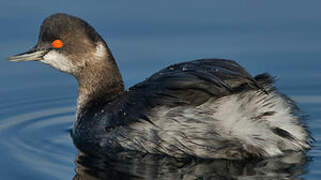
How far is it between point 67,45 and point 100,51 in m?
0.39

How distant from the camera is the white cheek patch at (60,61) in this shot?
1001 cm

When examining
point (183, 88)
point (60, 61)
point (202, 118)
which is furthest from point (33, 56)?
point (202, 118)

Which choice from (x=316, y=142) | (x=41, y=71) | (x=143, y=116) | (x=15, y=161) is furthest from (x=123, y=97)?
(x=41, y=71)

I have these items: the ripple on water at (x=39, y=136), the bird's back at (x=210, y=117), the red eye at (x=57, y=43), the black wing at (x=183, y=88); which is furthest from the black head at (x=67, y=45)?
the bird's back at (x=210, y=117)

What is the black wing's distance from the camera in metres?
8.63

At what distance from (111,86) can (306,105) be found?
2.23 m

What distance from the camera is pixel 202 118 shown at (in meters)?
8.62

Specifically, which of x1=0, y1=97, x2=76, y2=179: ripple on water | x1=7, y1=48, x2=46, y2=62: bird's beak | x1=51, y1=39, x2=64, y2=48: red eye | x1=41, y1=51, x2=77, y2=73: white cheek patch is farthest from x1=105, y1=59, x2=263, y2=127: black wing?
x1=7, y1=48, x2=46, y2=62: bird's beak

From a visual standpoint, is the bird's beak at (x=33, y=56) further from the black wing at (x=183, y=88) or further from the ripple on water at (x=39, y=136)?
the black wing at (x=183, y=88)

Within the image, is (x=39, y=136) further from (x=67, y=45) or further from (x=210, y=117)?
(x=210, y=117)

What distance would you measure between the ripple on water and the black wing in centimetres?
68

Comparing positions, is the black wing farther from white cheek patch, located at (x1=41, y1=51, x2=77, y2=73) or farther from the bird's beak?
the bird's beak

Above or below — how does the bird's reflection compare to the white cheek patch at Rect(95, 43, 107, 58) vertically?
below

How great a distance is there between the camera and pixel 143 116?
8.77 m
